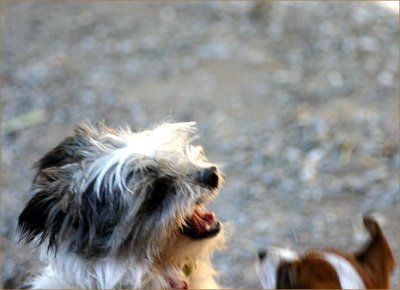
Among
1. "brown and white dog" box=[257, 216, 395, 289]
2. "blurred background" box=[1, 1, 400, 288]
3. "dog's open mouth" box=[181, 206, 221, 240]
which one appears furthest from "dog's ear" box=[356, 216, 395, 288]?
"blurred background" box=[1, 1, 400, 288]

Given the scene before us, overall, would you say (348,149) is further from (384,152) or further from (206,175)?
(206,175)

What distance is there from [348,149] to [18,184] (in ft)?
6.88

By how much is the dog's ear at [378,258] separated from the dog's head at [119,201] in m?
0.59

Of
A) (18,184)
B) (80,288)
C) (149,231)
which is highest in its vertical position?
(149,231)

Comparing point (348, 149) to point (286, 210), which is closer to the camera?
point (286, 210)

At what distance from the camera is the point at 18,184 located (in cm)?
428

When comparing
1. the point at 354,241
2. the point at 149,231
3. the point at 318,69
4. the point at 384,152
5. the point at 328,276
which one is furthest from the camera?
Result: the point at 318,69

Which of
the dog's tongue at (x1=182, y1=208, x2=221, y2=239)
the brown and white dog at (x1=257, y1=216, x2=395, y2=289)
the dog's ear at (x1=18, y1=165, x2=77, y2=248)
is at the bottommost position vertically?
the dog's tongue at (x1=182, y1=208, x2=221, y2=239)

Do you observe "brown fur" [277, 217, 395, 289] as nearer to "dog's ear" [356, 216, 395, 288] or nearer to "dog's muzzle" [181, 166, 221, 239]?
"dog's ear" [356, 216, 395, 288]

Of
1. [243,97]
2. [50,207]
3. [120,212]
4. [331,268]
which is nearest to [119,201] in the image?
[120,212]

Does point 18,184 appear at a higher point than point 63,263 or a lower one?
lower

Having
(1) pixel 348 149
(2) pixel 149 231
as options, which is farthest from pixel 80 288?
(1) pixel 348 149

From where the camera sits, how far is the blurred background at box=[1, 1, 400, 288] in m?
3.83

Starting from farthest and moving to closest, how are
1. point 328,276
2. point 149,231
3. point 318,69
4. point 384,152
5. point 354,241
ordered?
point 318,69 < point 384,152 < point 354,241 < point 149,231 < point 328,276
